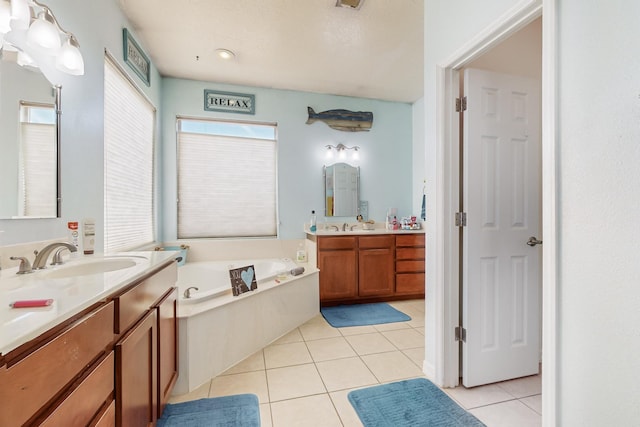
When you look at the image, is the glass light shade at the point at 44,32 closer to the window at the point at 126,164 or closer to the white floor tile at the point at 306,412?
the window at the point at 126,164

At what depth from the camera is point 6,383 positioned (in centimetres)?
52

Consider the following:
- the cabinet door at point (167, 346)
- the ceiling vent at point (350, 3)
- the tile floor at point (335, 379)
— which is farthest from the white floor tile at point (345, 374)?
the ceiling vent at point (350, 3)

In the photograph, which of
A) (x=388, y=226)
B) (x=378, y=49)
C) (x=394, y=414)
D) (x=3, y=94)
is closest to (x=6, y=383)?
(x=3, y=94)

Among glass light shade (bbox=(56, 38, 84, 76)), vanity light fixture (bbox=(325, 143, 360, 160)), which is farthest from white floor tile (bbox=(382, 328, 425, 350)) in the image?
glass light shade (bbox=(56, 38, 84, 76))

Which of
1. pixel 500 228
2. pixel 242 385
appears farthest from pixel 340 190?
pixel 242 385

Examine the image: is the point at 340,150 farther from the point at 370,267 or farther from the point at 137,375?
the point at 137,375

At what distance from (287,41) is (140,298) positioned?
2364 mm

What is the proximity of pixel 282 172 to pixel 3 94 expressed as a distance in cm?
254

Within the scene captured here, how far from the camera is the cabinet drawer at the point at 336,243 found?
310 cm

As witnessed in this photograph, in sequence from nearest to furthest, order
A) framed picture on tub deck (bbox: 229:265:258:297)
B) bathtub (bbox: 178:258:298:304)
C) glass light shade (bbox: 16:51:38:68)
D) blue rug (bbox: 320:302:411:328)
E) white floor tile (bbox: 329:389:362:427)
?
1. glass light shade (bbox: 16:51:38:68)
2. white floor tile (bbox: 329:389:362:427)
3. framed picture on tub deck (bbox: 229:265:258:297)
4. blue rug (bbox: 320:302:411:328)
5. bathtub (bbox: 178:258:298:304)

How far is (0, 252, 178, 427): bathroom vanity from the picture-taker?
57 centimetres

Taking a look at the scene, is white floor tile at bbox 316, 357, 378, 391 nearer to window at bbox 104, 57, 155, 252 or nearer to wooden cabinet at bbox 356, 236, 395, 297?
wooden cabinet at bbox 356, 236, 395, 297

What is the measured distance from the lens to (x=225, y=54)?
2.68 meters

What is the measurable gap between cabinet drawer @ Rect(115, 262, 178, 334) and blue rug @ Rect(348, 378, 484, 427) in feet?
3.95
